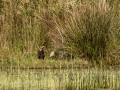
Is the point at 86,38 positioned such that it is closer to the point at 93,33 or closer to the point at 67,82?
the point at 93,33

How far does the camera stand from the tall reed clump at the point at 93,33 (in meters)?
6.75

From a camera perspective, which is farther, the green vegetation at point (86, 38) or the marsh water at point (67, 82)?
the green vegetation at point (86, 38)

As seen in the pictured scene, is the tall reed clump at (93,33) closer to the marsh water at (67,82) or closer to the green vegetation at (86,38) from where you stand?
the green vegetation at (86,38)

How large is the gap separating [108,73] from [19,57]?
271 cm

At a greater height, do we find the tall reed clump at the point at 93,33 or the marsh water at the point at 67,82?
the tall reed clump at the point at 93,33

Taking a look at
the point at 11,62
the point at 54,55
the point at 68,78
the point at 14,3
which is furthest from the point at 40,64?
the point at 14,3

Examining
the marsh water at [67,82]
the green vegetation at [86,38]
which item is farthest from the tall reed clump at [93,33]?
the marsh water at [67,82]

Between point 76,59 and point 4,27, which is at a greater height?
point 4,27

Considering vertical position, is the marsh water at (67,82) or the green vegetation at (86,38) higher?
the green vegetation at (86,38)

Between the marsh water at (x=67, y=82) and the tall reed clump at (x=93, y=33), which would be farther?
the tall reed clump at (x=93, y=33)

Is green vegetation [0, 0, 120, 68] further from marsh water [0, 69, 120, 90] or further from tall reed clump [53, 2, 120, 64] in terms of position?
marsh water [0, 69, 120, 90]

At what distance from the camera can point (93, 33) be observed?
6738mm

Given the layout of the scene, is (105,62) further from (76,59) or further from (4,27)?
(4,27)

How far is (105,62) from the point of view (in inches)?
267
